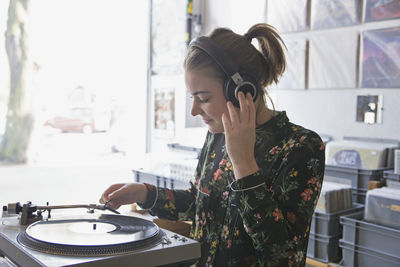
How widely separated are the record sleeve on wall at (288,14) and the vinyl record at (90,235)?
72.5 inches

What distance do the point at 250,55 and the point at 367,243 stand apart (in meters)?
0.96

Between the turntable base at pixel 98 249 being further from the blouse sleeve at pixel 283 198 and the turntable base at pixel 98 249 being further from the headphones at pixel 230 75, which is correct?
the headphones at pixel 230 75

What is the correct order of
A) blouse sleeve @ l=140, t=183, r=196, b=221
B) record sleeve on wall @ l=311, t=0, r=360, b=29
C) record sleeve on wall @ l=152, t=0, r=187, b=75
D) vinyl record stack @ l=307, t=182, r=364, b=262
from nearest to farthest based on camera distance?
1. blouse sleeve @ l=140, t=183, r=196, b=221
2. vinyl record stack @ l=307, t=182, r=364, b=262
3. record sleeve on wall @ l=311, t=0, r=360, b=29
4. record sleeve on wall @ l=152, t=0, r=187, b=75

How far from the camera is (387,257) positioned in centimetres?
158

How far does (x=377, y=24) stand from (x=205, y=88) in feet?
4.68

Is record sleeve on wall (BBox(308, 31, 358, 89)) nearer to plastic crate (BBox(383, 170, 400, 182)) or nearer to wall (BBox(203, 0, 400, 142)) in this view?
wall (BBox(203, 0, 400, 142))

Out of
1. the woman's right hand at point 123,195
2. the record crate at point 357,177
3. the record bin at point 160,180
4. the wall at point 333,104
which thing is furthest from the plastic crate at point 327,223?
the woman's right hand at point 123,195

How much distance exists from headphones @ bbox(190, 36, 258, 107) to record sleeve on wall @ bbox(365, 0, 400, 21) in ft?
4.39

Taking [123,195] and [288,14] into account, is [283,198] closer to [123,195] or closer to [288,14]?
[123,195]

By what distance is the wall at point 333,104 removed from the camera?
2113mm

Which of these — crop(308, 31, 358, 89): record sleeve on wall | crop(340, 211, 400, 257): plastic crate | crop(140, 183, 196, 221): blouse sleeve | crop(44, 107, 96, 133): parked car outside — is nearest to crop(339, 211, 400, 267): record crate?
crop(340, 211, 400, 257): plastic crate

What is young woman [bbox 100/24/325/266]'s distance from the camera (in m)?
0.92

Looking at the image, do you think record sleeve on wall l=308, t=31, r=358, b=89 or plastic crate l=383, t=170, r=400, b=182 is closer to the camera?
plastic crate l=383, t=170, r=400, b=182

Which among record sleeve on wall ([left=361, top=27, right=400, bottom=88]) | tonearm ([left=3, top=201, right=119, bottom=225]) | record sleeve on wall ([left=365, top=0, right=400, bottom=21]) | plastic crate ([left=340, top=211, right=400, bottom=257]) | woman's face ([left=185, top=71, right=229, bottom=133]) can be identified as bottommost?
plastic crate ([left=340, top=211, right=400, bottom=257])
